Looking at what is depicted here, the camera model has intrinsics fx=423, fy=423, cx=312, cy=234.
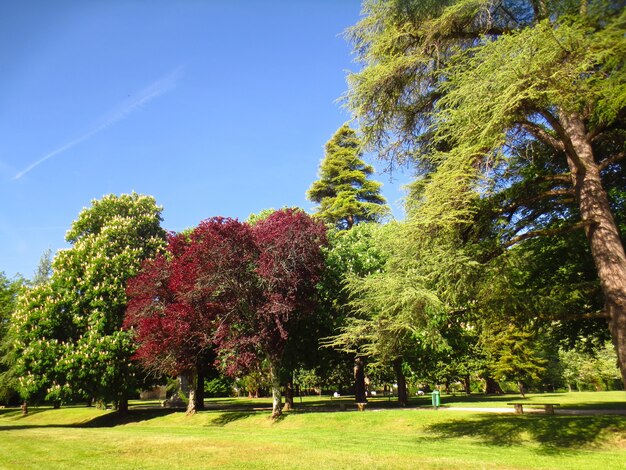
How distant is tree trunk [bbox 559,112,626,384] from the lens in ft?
28.3

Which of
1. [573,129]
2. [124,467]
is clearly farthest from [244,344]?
[573,129]

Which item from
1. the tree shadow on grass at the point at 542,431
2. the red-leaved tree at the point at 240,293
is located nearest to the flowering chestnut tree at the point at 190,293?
the red-leaved tree at the point at 240,293

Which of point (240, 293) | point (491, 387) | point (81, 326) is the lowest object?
point (491, 387)

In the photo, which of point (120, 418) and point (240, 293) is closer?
point (240, 293)

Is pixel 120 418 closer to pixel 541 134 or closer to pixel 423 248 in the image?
pixel 423 248

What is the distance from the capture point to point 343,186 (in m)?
38.7

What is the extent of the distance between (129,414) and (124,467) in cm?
2072

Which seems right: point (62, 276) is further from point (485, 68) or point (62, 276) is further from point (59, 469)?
point (485, 68)

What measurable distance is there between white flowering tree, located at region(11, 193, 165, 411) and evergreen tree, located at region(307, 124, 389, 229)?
16856 mm

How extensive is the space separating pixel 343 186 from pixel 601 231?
98.4 ft

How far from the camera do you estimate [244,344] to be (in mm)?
19344

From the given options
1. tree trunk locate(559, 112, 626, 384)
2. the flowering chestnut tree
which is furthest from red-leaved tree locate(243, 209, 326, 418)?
tree trunk locate(559, 112, 626, 384)

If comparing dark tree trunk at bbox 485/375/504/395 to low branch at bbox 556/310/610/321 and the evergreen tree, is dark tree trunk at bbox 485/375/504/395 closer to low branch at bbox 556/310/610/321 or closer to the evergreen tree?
the evergreen tree

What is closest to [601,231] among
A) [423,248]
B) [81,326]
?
[423,248]
